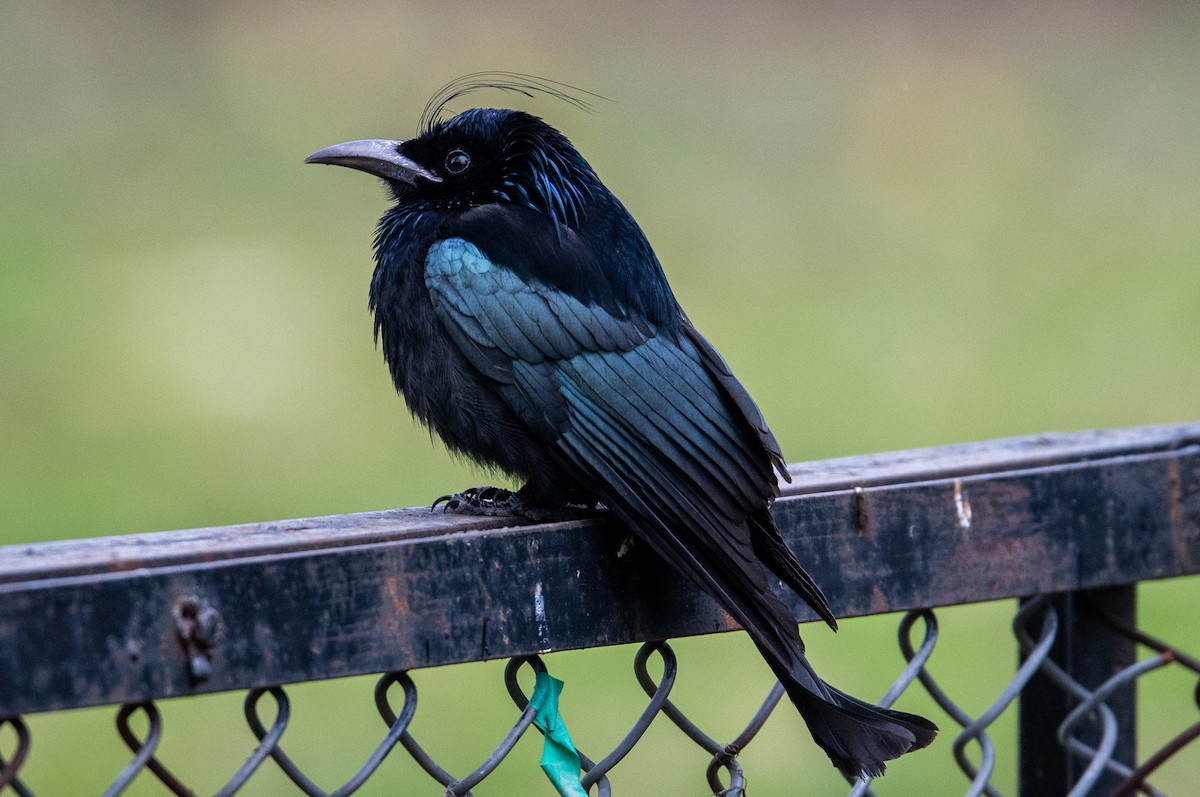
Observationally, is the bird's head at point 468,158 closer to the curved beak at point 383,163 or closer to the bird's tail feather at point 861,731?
the curved beak at point 383,163

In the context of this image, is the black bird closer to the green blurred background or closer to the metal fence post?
the metal fence post

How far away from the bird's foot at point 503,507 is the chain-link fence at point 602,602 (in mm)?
375

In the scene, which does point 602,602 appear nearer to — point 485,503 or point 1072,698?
point 485,503

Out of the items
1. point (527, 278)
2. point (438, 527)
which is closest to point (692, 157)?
point (527, 278)

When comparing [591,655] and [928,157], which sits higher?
[928,157]

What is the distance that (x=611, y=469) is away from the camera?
2.58 metres

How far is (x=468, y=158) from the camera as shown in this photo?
11.0ft

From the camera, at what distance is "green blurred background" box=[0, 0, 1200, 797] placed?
509 cm

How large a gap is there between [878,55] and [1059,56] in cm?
162

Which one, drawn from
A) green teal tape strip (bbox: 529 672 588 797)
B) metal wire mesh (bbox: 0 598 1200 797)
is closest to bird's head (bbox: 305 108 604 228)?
metal wire mesh (bbox: 0 598 1200 797)

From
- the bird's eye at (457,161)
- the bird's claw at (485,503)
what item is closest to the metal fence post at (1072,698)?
the bird's claw at (485,503)

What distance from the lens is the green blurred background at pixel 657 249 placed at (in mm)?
5086

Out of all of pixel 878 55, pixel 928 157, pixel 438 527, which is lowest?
pixel 438 527

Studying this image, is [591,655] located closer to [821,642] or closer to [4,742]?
[821,642]
